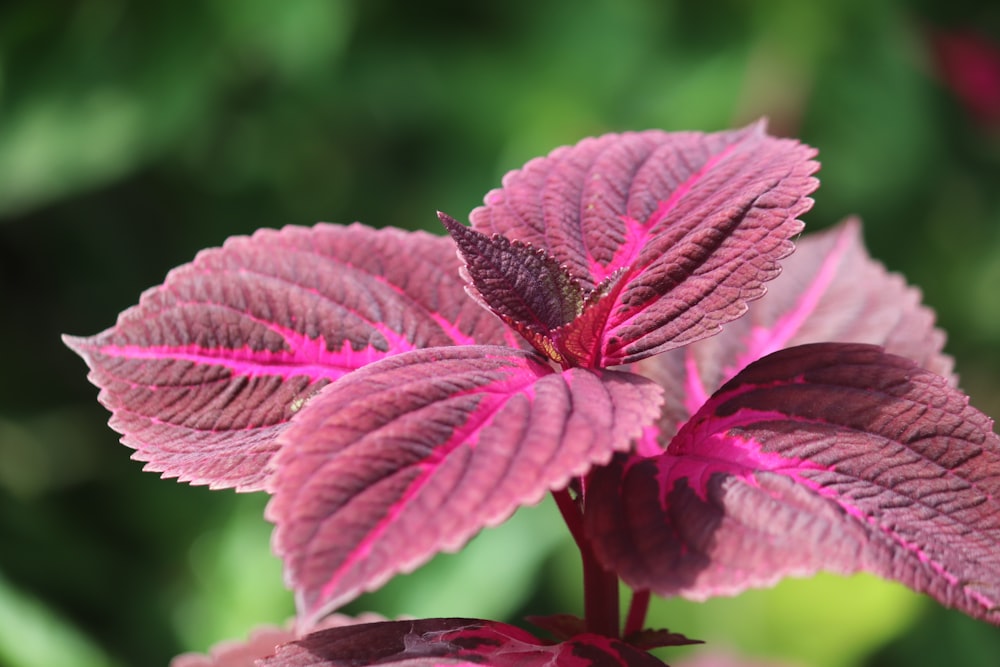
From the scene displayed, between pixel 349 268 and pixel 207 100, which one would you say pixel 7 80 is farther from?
pixel 349 268

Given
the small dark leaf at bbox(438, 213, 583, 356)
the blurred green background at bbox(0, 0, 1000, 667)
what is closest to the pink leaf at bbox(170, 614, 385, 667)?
the small dark leaf at bbox(438, 213, 583, 356)

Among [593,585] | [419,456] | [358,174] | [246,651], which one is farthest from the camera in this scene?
→ [358,174]

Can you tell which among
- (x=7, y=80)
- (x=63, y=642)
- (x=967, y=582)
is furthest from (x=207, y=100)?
(x=967, y=582)

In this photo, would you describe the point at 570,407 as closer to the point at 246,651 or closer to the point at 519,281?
the point at 519,281

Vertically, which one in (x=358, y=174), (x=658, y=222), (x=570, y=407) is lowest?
(x=570, y=407)

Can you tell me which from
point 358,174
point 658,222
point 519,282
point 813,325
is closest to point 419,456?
point 519,282

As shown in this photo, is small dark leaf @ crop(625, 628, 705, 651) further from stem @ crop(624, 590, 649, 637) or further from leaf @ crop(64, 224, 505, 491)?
leaf @ crop(64, 224, 505, 491)

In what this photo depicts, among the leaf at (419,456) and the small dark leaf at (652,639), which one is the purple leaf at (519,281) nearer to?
the leaf at (419,456)
